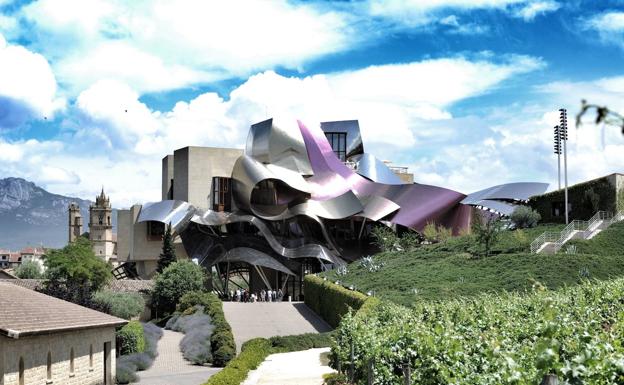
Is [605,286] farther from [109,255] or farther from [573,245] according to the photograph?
[109,255]

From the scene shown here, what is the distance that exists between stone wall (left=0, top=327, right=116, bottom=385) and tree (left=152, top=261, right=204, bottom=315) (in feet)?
70.0

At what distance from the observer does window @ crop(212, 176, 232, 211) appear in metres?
65.8

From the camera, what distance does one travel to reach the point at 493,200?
197 ft

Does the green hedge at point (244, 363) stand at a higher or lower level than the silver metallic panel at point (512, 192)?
lower

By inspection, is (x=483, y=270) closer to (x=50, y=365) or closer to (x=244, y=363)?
(x=244, y=363)

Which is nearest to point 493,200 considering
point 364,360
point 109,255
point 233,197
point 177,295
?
point 233,197

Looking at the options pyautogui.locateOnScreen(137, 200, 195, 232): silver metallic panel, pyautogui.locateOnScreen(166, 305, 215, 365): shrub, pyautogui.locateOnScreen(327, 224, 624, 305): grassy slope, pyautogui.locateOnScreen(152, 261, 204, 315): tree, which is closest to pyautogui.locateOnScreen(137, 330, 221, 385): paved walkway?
pyautogui.locateOnScreen(166, 305, 215, 365): shrub

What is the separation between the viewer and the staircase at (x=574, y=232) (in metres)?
39.6

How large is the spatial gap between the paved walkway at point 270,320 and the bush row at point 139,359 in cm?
372

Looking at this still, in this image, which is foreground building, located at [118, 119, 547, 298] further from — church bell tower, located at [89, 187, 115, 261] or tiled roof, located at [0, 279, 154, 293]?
church bell tower, located at [89, 187, 115, 261]

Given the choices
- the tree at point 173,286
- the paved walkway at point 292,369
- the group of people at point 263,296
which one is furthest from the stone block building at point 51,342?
the group of people at point 263,296

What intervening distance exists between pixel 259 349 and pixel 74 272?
54.9 feet

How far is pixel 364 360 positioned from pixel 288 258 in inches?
1789

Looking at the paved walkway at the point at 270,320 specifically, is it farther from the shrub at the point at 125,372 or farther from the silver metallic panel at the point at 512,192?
the silver metallic panel at the point at 512,192
